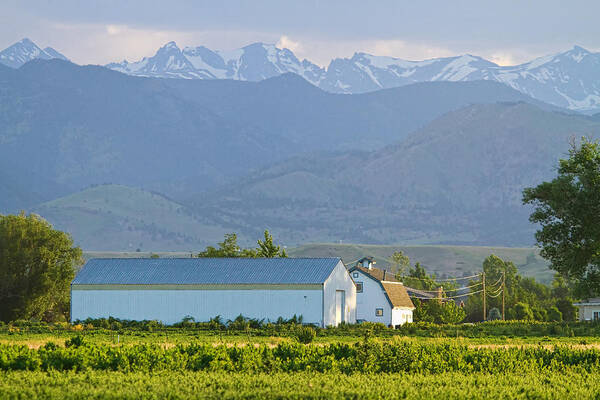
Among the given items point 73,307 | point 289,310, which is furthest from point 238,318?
point 73,307

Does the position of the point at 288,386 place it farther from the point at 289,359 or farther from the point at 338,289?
the point at 338,289

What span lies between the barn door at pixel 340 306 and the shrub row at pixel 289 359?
52.7 meters

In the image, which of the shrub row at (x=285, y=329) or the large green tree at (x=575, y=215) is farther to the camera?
the shrub row at (x=285, y=329)

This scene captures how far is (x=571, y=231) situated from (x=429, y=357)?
34698 millimetres

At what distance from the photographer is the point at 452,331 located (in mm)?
72188

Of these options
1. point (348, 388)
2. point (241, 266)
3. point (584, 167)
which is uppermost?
point (584, 167)

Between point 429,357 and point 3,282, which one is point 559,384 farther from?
point 3,282

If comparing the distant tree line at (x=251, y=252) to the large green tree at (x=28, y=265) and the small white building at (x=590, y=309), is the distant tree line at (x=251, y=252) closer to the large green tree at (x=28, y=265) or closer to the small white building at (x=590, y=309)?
the large green tree at (x=28, y=265)

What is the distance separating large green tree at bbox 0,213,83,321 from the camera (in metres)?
91.8

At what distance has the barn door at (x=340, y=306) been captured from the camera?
9100cm

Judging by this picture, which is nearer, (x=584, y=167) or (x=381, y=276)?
(x=584, y=167)

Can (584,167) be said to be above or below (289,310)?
above

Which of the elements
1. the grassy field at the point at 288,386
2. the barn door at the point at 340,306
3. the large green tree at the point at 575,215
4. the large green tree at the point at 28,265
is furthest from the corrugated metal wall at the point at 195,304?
the grassy field at the point at 288,386

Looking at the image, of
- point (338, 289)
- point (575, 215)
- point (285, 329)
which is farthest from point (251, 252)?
point (575, 215)
